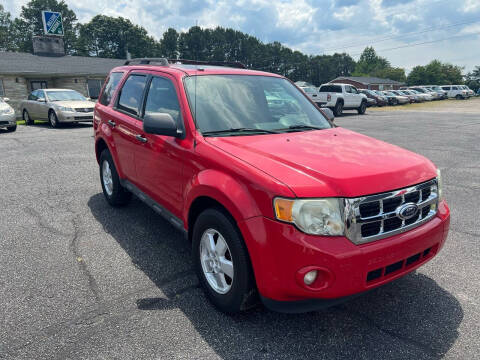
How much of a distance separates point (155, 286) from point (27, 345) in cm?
103

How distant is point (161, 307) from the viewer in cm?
286

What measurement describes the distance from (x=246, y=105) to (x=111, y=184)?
258 cm

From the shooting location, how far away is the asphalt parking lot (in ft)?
7.91

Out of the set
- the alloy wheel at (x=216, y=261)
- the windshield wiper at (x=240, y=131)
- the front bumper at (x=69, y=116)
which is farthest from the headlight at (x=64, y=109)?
the alloy wheel at (x=216, y=261)

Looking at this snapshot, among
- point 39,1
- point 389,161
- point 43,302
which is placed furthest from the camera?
point 39,1

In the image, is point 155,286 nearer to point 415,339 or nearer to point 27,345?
point 27,345

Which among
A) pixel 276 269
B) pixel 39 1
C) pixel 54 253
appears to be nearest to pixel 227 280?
pixel 276 269

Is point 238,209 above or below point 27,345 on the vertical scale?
above

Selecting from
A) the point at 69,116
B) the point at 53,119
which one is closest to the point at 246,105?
the point at 69,116

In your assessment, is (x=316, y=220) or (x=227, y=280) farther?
(x=227, y=280)

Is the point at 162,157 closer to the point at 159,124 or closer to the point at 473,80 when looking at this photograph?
the point at 159,124

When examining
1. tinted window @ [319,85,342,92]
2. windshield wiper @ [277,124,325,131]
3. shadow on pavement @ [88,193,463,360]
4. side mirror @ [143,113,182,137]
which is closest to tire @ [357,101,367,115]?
tinted window @ [319,85,342,92]

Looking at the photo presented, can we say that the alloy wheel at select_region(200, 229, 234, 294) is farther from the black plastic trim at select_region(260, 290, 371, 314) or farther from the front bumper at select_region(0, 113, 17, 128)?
the front bumper at select_region(0, 113, 17, 128)

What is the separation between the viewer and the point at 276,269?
2.22 metres
